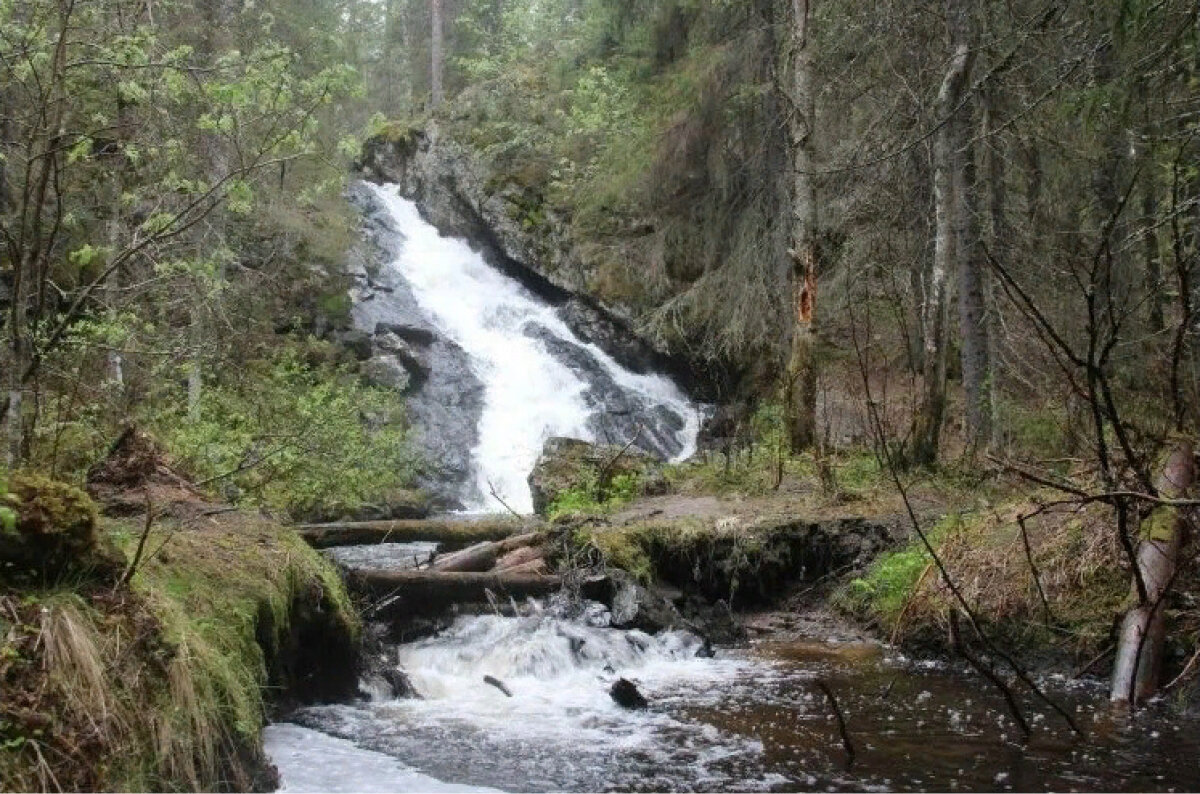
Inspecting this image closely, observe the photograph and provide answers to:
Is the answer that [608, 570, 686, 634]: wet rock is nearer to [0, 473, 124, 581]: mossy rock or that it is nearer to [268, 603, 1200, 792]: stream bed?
[268, 603, 1200, 792]: stream bed

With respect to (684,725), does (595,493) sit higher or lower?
higher

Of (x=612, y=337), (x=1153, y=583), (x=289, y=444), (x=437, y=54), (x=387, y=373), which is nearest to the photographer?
(x=1153, y=583)

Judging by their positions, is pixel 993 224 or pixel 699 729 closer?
pixel 699 729

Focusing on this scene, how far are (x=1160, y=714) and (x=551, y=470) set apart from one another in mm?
9623

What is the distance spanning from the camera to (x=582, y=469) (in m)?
13.0

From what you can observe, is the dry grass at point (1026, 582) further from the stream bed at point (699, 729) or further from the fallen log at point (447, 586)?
the fallen log at point (447, 586)

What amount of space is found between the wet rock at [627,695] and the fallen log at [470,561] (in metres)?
2.71

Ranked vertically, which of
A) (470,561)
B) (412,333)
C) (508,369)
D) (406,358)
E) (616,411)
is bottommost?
(470,561)

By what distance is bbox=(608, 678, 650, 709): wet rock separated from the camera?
5.95 metres

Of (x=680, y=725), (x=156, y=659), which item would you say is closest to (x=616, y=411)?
(x=680, y=725)

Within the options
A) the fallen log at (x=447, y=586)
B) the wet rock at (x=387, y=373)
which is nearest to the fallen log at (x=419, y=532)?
the fallen log at (x=447, y=586)

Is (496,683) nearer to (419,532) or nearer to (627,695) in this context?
(627,695)

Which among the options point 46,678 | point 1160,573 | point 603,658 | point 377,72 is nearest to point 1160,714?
point 1160,573

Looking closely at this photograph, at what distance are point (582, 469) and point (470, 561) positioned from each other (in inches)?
177
